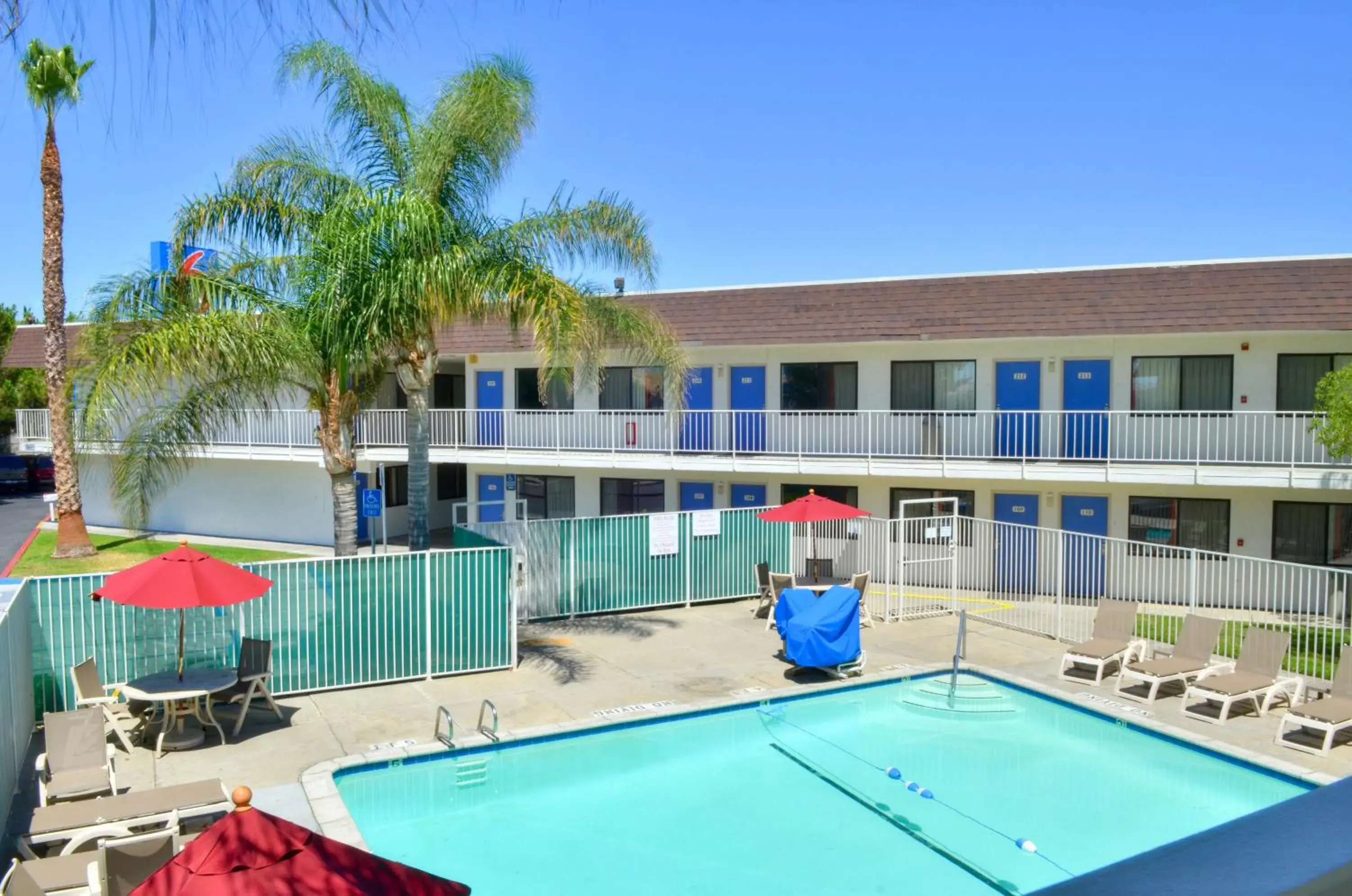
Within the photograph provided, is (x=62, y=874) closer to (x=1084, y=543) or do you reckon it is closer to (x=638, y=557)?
(x=638, y=557)

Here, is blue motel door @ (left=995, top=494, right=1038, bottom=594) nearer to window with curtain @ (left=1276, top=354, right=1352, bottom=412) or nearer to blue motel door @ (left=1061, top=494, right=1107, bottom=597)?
blue motel door @ (left=1061, top=494, right=1107, bottom=597)

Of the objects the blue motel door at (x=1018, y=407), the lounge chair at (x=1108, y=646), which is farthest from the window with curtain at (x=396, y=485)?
the lounge chair at (x=1108, y=646)

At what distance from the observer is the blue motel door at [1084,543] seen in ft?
64.5

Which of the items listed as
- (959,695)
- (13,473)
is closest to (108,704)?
(959,695)

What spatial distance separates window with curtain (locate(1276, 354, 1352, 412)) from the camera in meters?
20.8

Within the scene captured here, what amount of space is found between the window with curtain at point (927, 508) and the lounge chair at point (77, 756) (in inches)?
596

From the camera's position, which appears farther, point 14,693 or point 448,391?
point 448,391

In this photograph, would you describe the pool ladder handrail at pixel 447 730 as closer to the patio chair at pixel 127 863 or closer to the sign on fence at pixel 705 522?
the patio chair at pixel 127 863

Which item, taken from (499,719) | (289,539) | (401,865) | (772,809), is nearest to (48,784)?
(499,719)

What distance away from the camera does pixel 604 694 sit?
46.1 feet

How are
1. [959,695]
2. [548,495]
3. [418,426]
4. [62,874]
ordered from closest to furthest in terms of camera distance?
[62,874] < [959,695] < [418,426] < [548,495]

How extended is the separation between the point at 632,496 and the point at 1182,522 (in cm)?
1326

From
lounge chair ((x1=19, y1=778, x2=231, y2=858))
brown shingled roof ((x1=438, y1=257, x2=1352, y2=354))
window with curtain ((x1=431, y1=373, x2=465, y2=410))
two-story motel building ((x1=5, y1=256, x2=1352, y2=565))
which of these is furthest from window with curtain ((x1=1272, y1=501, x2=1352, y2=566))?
window with curtain ((x1=431, y1=373, x2=465, y2=410))

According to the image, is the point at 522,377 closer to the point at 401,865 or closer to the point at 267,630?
the point at 267,630
